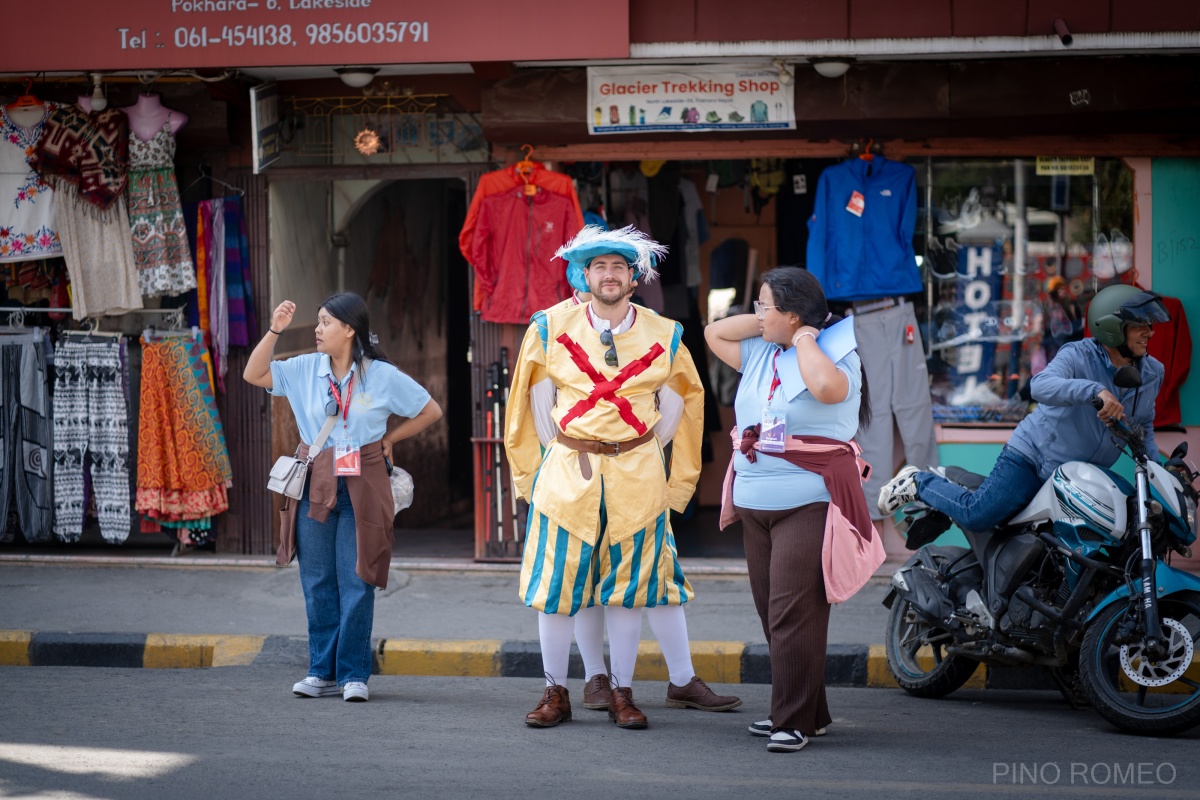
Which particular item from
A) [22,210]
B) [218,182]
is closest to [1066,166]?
[218,182]

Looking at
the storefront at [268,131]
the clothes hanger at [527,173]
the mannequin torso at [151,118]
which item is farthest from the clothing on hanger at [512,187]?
the mannequin torso at [151,118]

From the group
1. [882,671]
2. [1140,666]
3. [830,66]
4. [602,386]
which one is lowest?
[882,671]

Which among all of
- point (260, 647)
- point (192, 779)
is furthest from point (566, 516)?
point (260, 647)

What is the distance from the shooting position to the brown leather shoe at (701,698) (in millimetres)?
6113

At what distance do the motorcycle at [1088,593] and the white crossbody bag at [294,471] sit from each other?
107 inches

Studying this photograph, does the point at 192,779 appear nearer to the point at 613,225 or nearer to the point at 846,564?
the point at 846,564

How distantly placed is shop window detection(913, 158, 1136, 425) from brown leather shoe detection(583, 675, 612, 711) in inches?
152

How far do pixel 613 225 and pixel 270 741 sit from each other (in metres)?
5.07

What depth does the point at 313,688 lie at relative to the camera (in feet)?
20.6

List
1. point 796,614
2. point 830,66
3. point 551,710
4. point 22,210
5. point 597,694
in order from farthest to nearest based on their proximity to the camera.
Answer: point 22,210 → point 830,66 → point 597,694 → point 551,710 → point 796,614

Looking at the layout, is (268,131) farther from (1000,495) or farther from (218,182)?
(1000,495)

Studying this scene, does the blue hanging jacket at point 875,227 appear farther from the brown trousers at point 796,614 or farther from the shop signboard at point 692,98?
the brown trousers at point 796,614

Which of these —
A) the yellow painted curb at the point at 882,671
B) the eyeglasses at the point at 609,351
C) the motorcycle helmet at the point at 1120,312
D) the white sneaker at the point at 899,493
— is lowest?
the yellow painted curb at the point at 882,671

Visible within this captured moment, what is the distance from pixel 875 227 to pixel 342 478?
410 cm
